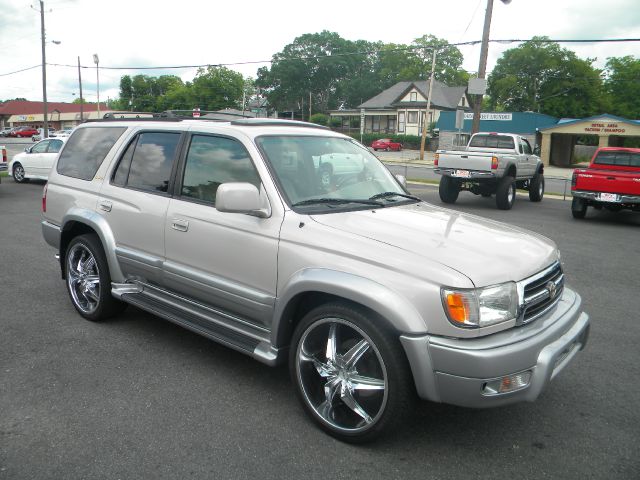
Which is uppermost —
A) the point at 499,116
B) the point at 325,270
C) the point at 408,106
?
the point at 408,106

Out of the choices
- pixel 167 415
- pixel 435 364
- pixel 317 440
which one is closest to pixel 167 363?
pixel 167 415

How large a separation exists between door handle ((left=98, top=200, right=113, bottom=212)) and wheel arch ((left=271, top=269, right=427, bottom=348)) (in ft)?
6.96

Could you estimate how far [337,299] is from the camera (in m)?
3.24

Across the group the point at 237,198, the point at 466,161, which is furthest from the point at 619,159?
the point at 237,198

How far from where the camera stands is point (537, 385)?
2.90 metres

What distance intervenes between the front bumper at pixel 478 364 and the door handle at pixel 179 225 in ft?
6.30

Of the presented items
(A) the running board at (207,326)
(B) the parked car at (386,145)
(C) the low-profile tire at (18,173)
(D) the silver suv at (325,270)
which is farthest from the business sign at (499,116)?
(A) the running board at (207,326)

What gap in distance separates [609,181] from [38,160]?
1620cm

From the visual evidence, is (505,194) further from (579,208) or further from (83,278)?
(83,278)

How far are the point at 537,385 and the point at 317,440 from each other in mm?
1267

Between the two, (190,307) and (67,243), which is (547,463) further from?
(67,243)

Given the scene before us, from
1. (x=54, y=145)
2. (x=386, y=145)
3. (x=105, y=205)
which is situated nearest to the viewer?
(x=105, y=205)

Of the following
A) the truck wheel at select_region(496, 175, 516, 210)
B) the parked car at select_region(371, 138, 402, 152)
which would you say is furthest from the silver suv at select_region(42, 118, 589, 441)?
the parked car at select_region(371, 138, 402, 152)

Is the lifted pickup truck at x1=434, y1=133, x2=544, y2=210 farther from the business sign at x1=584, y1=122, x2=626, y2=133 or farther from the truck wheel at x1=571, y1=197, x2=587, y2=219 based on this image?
the business sign at x1=584, y1=122, x2=626, y2=133
